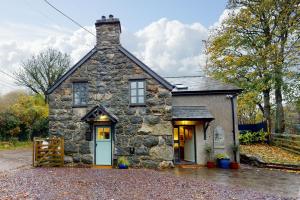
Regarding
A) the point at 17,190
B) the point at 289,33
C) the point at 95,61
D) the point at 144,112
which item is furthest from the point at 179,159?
the point at 289,33

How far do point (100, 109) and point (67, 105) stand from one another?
82.8 inches

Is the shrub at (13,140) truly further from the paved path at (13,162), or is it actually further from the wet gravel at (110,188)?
the wet gravel at (110,188)

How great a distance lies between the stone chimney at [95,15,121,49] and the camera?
12336 millimetres

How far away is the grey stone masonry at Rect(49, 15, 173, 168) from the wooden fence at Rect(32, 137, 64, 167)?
0.37m

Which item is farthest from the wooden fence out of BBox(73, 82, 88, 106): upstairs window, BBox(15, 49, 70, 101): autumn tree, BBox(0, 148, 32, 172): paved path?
BBox(15, 49, 70, 101): autumn tree

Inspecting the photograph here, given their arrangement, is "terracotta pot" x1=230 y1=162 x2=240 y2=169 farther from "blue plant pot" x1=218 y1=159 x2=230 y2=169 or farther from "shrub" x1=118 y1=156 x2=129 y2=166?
"shrub" x1=118 y1=156 x2=129 y2=166

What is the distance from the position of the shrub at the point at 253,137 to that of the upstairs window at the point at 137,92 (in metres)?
10.8

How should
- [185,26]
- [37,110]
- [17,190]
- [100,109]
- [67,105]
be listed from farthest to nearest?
1. [37,110]
2. [185,26]
3. [67,105]
4. [100,109]
5. [17,190]

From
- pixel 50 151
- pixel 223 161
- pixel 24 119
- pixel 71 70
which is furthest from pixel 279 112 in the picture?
pixel 24 119

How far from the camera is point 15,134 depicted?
22.8 m

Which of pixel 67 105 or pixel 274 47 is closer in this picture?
pixel 67 105

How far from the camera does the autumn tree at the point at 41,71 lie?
93.1 feet

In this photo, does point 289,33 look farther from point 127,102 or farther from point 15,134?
point 15,134

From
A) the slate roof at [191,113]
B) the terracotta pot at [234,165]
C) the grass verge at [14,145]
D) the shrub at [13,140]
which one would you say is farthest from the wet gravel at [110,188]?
the shrub at [13,140]
